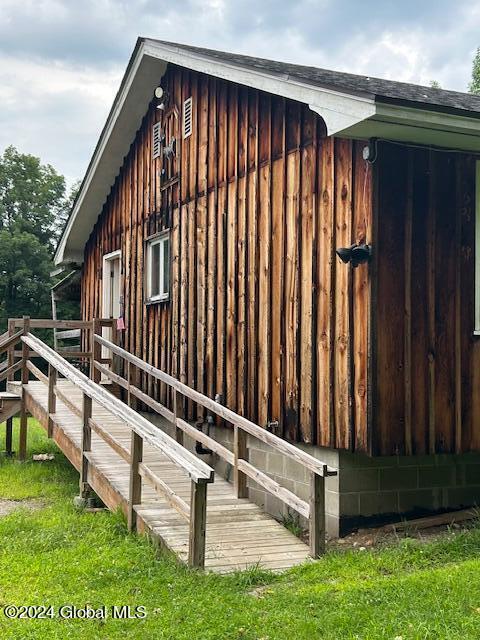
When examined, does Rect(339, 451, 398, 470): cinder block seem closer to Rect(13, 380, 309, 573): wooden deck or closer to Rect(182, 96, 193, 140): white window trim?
Rect(13, 380, 309, 573): wooden deck

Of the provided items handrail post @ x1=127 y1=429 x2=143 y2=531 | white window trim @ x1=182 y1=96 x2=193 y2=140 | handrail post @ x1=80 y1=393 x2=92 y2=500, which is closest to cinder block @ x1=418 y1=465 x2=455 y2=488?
handrail post @ x1=127 y1=429 x2=143 y2=531

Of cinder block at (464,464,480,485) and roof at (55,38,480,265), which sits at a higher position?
roof at (55,38,480,265)

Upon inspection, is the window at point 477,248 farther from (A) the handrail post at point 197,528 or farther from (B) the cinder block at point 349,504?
(A) the handrail post at point 197,528

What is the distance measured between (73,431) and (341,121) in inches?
194

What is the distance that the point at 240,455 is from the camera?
293 inches

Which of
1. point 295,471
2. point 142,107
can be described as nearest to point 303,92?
point 295,471

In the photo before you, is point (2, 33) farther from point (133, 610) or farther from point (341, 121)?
point (133, 610)

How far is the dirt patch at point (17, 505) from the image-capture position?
8.00 m

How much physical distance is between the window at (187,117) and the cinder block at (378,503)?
582 centimetres

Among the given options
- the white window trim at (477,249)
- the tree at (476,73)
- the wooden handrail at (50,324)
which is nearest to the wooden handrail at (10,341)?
the wooden handrail at (50,324)

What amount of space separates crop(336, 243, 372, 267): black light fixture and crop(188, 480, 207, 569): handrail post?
238 cm

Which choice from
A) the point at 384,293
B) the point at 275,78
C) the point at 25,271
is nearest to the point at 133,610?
the point at 384,293

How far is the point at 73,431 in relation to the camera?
349 inches

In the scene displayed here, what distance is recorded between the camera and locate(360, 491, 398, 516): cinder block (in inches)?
269
